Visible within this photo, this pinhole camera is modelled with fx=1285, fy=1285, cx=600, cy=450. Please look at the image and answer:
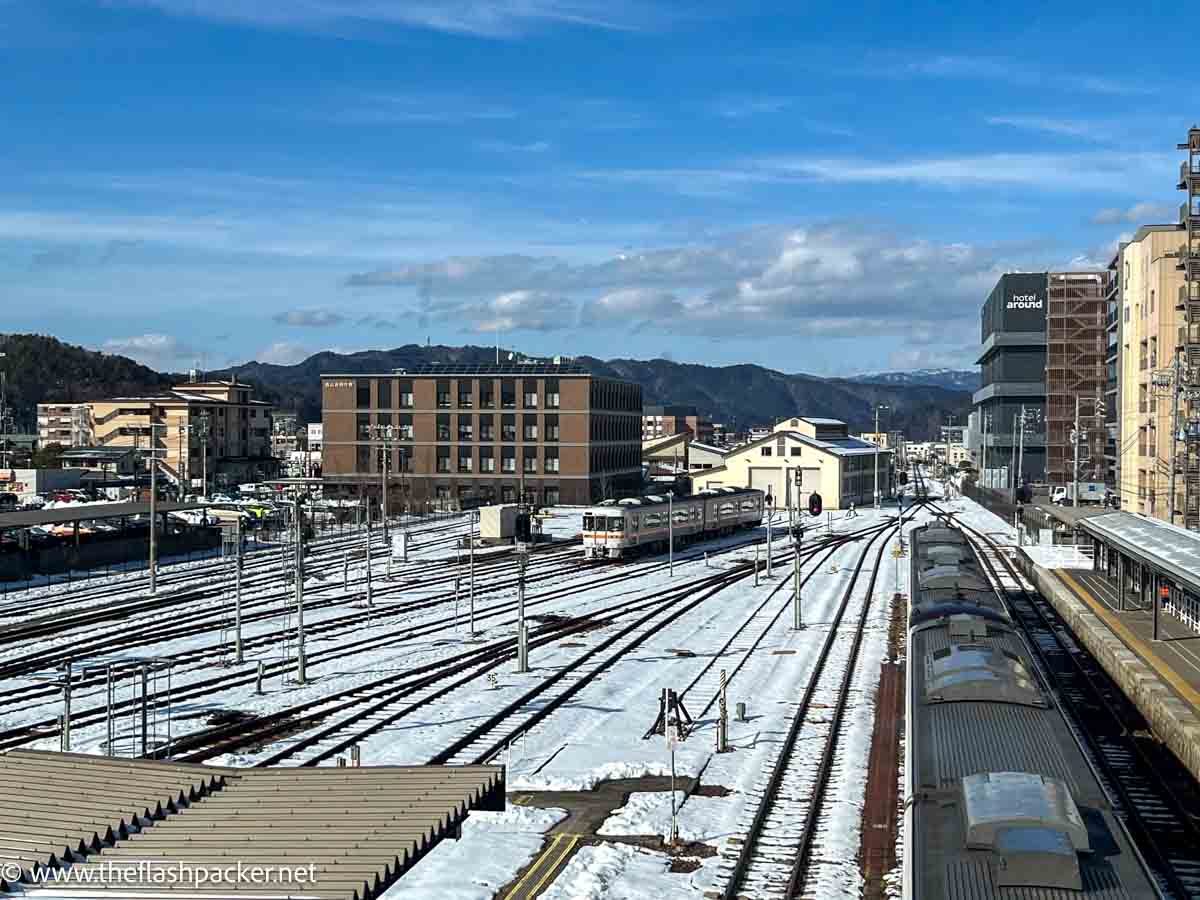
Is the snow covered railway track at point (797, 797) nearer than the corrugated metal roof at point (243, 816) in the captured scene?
No

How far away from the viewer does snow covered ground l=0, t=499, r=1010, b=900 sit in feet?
57.5

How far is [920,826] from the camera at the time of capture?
1211 cm

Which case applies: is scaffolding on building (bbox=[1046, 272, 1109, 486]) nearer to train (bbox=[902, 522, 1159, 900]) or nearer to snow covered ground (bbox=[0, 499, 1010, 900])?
snow covered ground (bbox=[0, 499, 1010, 900])

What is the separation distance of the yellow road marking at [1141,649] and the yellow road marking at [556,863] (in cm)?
1371

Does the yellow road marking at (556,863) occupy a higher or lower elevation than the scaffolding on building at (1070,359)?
lower

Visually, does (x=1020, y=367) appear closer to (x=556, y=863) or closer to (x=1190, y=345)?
(x=1190, y=345)

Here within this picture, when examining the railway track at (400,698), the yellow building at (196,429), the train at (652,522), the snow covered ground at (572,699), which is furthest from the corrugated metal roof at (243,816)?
the yellow building at (196,429)

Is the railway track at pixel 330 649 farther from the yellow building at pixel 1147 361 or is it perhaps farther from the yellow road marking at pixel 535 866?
the yellow building at pixel 1147 361

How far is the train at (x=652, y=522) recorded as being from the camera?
6038 centimetres

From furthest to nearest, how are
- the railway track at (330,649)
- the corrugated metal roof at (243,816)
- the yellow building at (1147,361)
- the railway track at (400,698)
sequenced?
1. the yellow building at (1147,361)
2. the railway track at (330,649)
3. the railway track at (400,698)
4. the corrugated metal roof at (243,816)

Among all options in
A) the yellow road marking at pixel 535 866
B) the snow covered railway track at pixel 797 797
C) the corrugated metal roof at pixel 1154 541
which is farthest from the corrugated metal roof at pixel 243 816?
the corrugated metal roof at pixel 1154 541

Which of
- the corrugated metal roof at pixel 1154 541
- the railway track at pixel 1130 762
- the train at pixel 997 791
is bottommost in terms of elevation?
the railway track at pixel 1130 762

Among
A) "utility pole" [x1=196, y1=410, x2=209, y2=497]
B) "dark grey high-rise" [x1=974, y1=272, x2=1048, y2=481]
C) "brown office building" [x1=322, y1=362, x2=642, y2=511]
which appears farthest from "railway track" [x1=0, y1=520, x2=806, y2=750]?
"dark grey high-rise" [x1=974, y1=272, x2=1048, y2=481]

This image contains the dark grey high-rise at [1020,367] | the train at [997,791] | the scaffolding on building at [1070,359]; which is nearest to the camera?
the train at [997,791]
